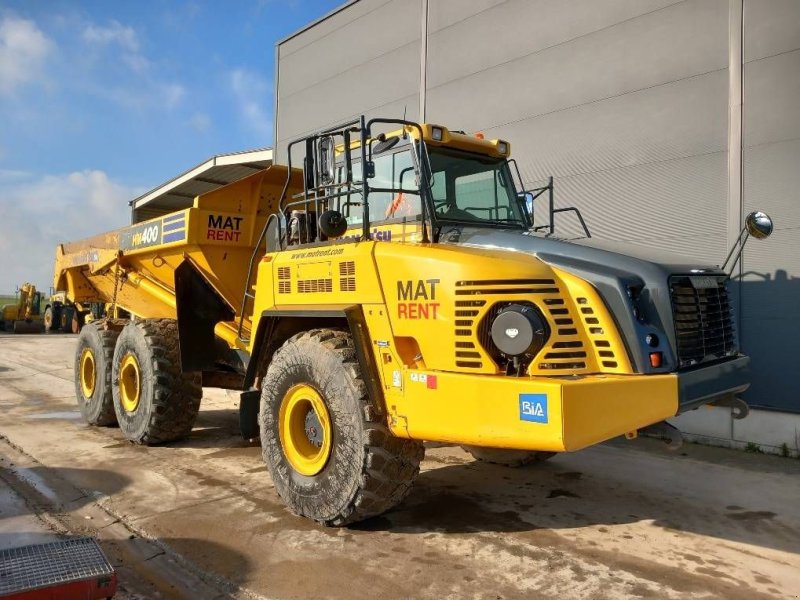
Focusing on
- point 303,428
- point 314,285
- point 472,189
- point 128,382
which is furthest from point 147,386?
point 472,189

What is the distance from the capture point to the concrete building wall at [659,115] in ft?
22.8

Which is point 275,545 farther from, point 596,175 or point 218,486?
point 596,175

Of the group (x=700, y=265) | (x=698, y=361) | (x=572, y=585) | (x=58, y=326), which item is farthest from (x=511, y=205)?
(x=58, y=326)

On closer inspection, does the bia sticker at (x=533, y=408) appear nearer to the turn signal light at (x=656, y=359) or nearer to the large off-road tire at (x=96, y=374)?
the turn signal light at (x=656, y=359)

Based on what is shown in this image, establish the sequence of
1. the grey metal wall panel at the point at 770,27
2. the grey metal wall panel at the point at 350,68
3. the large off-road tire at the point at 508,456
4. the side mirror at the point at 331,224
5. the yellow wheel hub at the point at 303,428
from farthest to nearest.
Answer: the grey metal wall panel at the point at 350,68 → the grey metal wall panel at the point at 770,27 → the large off-road tire at the point at 508,456 → the yellow wheel hub at the point at 303,428 → the side mirror at the point at 331,224

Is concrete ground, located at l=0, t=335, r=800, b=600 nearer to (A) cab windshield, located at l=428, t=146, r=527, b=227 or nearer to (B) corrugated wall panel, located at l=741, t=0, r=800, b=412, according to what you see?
(B) corrugated wall panel, located at l=741, t=0, r=800, b=412

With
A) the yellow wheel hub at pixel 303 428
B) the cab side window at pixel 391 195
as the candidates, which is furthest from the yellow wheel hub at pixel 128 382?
the cab side window at pixel 391 195

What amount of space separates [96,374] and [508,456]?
5.32m

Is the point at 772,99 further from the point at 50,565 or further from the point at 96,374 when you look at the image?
the point at 96,374

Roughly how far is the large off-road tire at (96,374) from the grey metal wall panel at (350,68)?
6.30 meters

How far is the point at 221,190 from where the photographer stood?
6.63m

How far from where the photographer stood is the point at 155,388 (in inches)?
257

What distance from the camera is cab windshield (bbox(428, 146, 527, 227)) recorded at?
15.1ft

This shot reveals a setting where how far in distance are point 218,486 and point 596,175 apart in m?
6.26
